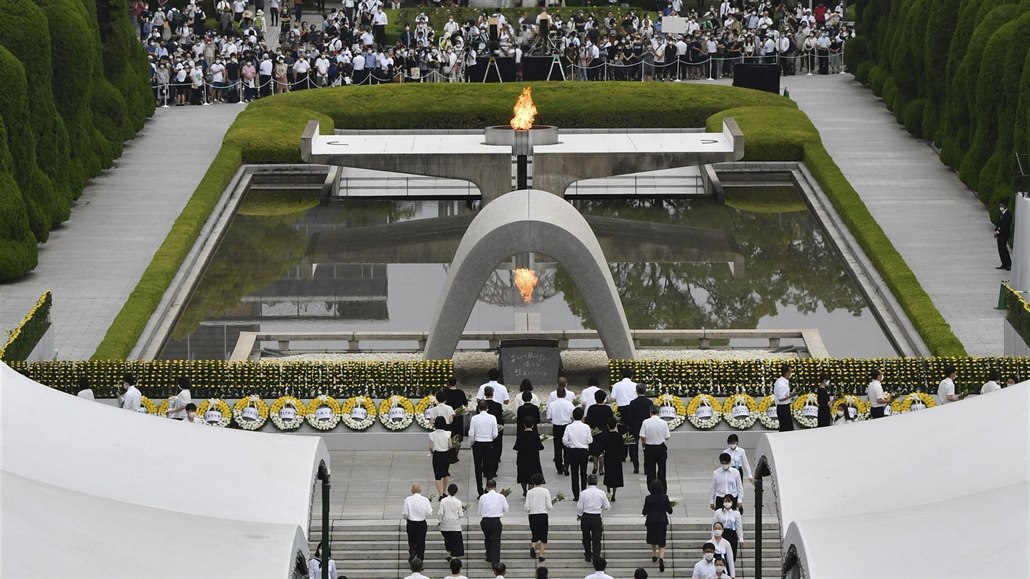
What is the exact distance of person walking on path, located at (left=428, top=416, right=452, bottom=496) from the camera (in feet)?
85.0

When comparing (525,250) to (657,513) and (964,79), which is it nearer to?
(657,513)

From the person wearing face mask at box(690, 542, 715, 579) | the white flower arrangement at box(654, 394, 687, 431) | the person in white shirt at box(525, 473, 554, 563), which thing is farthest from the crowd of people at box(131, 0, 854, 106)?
the person wearing face mask at box(690, 542, 715, 579)

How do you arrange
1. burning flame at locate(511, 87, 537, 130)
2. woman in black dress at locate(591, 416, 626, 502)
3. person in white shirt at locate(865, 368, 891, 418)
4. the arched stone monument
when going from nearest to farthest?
woman in black dress at locate(591, 416, 626, 502), person in white shirt at locate(865, 368, 891, 418), the arched stone monument, burning flame at locate(511, 87, 537, 130)

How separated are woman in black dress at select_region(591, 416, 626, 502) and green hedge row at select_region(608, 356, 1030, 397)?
13.1 feet

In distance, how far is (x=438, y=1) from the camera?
7225 cm

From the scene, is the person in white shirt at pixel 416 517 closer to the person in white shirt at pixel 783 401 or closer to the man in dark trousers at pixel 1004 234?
the person in white shirt at pixel 783 401

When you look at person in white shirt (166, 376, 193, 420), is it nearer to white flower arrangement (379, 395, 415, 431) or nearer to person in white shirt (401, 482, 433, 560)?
white flower arrangement (379, 395, 415, 431)

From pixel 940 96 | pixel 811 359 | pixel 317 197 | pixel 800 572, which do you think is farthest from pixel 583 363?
pixel 940 96

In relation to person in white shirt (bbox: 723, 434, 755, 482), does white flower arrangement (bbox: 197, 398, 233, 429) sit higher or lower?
lower

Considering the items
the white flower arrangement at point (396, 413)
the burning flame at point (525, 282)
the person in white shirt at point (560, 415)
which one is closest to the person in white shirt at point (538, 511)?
the person in white shirt at point (560, 415)

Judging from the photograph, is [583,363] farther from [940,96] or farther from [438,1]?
[438,1]

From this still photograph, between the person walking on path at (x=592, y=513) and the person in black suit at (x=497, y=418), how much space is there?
2.45m

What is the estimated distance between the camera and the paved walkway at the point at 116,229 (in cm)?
3619

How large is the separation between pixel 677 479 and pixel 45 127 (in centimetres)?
1849
